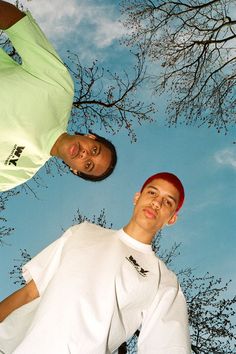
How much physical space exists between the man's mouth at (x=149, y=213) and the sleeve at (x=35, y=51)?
51.5 inches

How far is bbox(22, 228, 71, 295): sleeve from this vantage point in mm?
3506

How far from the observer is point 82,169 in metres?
4.17

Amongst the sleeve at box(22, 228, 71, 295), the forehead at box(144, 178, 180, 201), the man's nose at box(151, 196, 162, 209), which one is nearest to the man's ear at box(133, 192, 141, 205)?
the forehead at box(144, 178, 180, 201)

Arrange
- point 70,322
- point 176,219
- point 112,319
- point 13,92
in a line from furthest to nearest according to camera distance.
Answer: point 176,219 → point 13,92 → point 112,319 → point 70,322

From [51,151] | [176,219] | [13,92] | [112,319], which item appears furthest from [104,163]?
[112,319]

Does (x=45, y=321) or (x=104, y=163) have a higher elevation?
(x=104, y=163)

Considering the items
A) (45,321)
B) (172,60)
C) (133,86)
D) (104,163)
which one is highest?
(172,60)

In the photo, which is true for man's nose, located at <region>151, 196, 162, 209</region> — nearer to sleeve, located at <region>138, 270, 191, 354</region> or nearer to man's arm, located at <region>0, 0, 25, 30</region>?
sleeve, located at <region>138, 270, 191, 354</region>

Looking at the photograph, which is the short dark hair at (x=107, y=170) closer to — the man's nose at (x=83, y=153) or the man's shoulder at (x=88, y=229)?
the man's nose at (x=83, y=153)

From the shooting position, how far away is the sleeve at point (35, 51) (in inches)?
143

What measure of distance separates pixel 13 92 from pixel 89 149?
920 millimetres

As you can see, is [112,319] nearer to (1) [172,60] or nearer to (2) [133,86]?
(2) [133,86]

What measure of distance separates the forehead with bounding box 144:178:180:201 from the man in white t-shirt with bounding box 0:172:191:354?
0.04 feet

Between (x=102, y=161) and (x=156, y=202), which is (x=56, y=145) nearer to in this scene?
(x=102, y=161)
